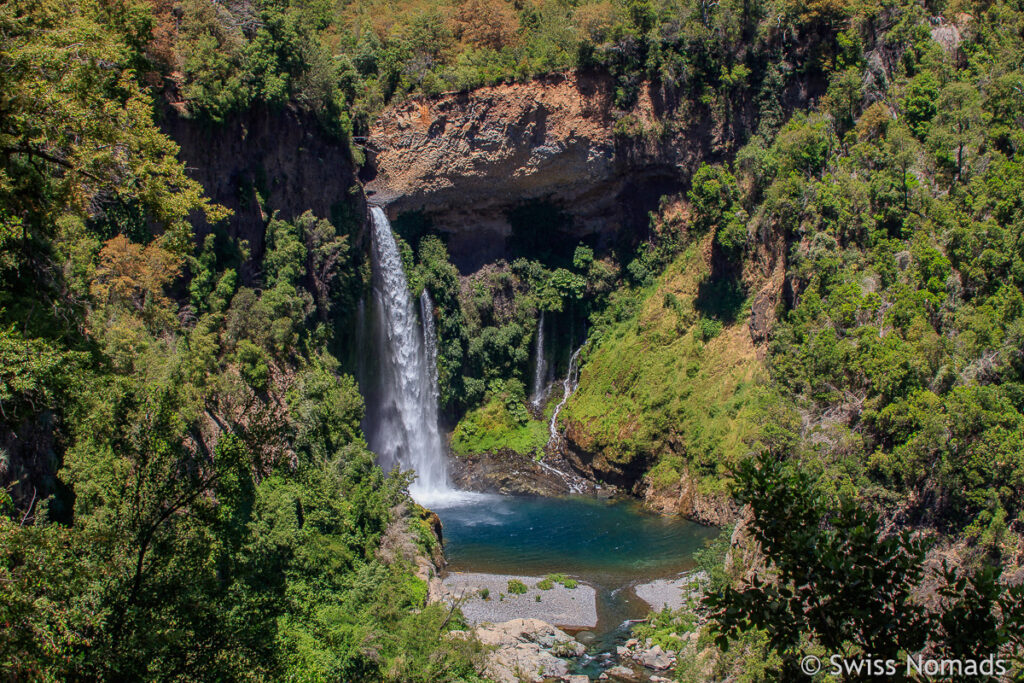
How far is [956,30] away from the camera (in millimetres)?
35031

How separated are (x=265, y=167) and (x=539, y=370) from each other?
57.5 ft

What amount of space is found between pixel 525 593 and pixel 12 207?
1859 centimetres

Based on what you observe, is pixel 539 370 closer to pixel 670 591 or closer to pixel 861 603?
pixel 670 591

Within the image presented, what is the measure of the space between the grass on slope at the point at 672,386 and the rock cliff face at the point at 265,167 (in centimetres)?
1422

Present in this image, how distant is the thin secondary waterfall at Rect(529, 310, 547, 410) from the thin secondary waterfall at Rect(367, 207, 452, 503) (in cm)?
527

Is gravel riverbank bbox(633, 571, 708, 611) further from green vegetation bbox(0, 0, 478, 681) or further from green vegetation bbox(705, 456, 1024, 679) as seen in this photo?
green vegetation bbox(705, 456, 1024, 679)

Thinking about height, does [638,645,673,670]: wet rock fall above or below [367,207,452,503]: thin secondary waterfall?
below

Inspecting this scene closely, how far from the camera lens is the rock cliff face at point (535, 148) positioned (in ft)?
139

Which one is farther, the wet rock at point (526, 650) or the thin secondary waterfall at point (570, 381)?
the thin secondary waterfall at point (570, 381)

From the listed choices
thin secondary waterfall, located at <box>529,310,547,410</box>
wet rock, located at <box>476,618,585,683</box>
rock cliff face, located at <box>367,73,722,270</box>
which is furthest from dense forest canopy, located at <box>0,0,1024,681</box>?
wet rock, located at <box>476,618,585,683</box>

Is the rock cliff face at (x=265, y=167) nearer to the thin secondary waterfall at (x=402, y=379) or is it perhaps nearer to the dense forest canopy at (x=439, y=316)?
the dense forest canopy at (x=439, y=316)

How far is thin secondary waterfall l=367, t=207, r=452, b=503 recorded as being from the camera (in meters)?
42.2

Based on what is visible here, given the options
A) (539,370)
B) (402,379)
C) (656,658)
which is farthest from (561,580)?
(539,370)

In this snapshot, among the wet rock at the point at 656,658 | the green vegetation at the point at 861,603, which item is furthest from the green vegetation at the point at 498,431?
the green vegetation at the point at 861,603
